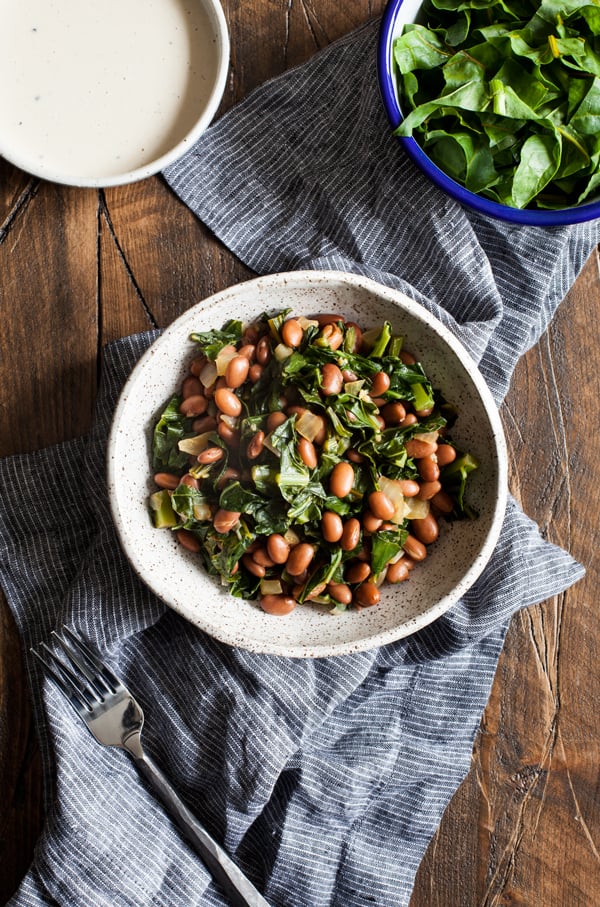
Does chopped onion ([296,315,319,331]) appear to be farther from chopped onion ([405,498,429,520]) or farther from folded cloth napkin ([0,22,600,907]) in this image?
chopped onion ([405,498,429,520])

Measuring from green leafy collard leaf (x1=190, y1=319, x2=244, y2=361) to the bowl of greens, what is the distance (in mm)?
533

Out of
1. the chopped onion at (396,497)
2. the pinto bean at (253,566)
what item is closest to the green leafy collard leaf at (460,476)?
the chopped onion at (396,497)

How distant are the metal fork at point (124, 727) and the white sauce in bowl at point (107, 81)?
114cm

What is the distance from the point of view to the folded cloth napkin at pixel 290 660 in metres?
1.92

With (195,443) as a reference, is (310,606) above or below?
below

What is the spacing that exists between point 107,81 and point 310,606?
132cm

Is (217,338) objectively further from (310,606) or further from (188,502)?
(310,606)

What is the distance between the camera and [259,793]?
6.28ft

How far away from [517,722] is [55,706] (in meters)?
1.17

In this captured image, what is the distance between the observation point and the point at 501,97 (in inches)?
68.6

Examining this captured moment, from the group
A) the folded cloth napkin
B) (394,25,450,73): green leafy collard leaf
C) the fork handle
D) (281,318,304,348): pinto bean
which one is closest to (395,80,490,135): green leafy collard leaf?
(394,25,450,73): green leafy collard leaf

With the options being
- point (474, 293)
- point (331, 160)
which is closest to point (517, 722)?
point (474, 293)

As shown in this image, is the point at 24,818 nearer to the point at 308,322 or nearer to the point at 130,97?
the point at 308,322

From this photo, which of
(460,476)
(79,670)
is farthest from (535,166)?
(79,670)
